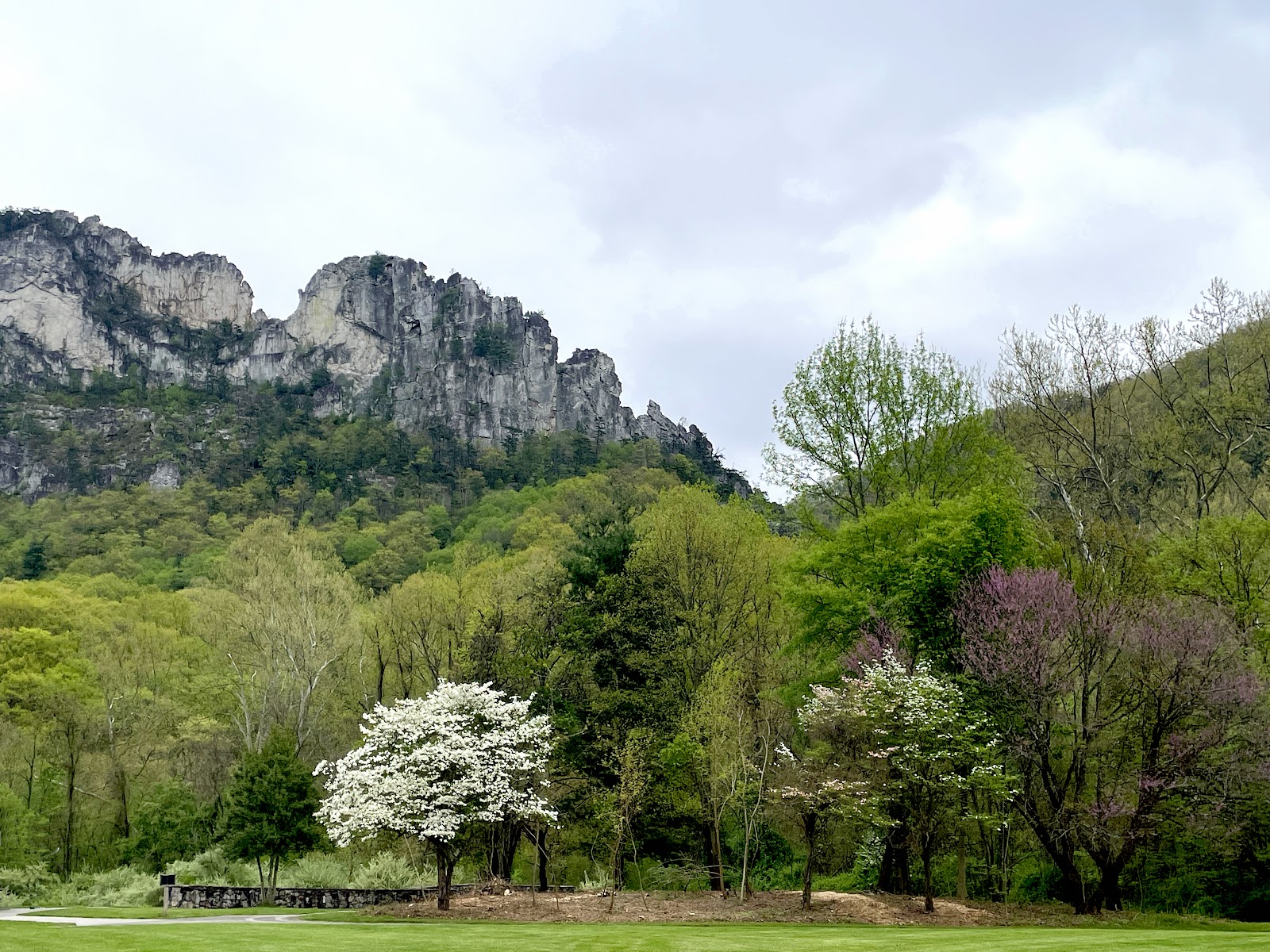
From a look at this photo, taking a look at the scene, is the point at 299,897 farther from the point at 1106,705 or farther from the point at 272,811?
the point at 1106,705

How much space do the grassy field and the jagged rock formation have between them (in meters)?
97.6

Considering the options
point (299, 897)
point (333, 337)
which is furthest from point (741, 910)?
point (333, 337)

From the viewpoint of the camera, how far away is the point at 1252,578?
25156 millimetres

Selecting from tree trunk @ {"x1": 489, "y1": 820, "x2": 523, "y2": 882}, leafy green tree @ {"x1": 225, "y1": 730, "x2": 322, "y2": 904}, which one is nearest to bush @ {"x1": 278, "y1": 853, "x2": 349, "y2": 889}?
leafy green tree @ {"x1": 225, "y1": 730, "x2": 322, "y2": 904}

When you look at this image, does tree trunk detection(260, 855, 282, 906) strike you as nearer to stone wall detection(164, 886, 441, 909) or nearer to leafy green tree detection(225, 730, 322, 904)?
leafy green tree detection(225, 730, 322, 904)

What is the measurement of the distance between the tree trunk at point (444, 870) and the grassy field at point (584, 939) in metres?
4.49

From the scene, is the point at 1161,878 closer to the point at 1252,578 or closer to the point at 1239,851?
the point at 1239,851

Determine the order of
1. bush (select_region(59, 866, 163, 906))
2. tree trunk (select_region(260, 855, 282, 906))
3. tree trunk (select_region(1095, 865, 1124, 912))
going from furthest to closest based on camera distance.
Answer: bush (select_region(59, 866, 163, 906)) → tree trunk (select_region(260, 855, 282, 906)) → tree trunk (select_region(1095, 865, 1124, 912))

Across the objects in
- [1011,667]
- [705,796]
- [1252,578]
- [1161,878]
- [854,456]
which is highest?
[854,456]

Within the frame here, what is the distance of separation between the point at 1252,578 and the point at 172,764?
38.9 meters

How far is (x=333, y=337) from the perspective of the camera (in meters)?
124

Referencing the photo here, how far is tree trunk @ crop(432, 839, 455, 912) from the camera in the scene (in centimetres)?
2381

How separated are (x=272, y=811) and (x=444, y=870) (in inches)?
207

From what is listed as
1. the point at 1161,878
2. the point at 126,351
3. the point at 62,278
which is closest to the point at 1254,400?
the point at 1161,878
